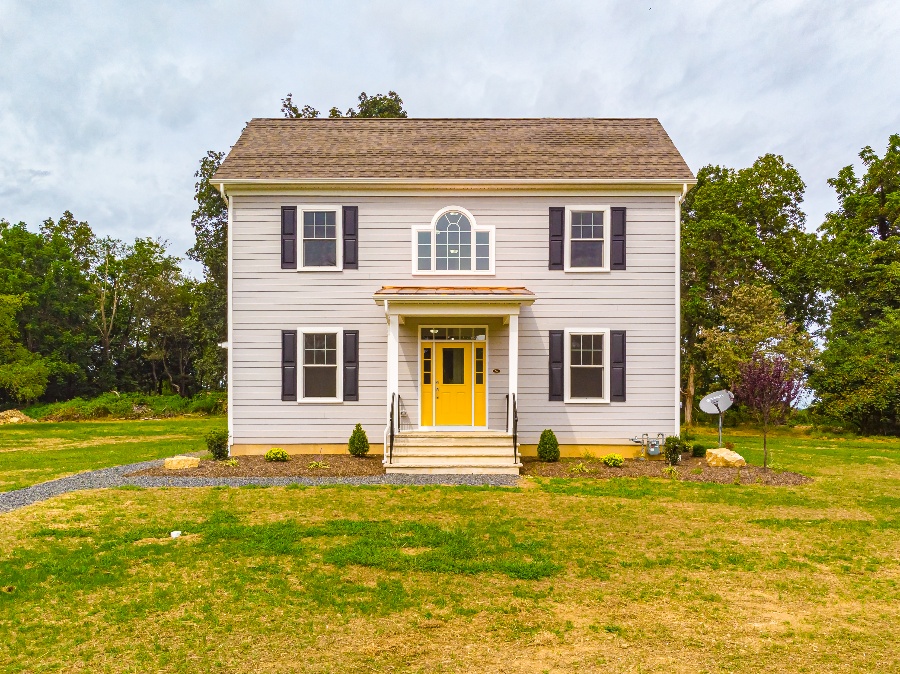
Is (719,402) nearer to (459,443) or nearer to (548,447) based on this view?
(548,447)

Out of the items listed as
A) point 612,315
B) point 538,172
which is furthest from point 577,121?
point 612,315

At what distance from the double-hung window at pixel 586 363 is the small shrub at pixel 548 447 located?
48.7 inches

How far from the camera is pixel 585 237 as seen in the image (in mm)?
14266

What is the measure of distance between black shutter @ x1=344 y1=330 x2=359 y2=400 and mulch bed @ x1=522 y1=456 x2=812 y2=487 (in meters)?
4.18

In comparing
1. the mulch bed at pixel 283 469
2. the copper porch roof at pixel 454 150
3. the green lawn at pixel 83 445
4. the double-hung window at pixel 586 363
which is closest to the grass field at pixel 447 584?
the mulch bed at pixel 283 469

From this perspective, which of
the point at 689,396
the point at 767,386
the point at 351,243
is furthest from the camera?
the point at 689,396

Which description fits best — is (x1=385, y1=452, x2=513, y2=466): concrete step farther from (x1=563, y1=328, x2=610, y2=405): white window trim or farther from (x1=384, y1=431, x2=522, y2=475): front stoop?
(x1=563, y1=328, x2=610, y2=405): white window trim

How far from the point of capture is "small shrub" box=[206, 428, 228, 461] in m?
13.3

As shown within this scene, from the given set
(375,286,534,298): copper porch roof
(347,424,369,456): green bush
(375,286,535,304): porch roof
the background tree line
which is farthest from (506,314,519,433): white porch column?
the background tree line

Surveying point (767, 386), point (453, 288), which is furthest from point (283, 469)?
point (767, 386)

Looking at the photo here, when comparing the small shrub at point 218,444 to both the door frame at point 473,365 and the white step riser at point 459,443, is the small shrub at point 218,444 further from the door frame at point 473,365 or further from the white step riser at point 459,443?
the door frame at point 473,365

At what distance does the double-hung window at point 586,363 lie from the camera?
46.4 ft

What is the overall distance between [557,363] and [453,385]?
2.44 meters

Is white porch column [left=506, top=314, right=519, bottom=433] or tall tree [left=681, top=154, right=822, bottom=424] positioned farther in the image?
tall tree [left=681, top=154, right=822, bottom=424]
